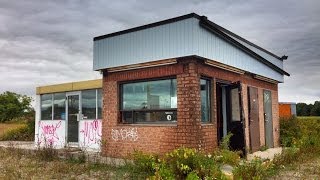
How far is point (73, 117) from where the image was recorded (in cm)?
1619

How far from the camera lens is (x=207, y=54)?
10523mm

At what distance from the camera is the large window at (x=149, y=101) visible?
35.9ft

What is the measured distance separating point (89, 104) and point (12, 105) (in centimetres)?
5043

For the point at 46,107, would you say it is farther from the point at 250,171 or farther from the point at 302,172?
the point at 250,171

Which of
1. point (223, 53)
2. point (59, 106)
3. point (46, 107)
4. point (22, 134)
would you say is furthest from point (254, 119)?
point (22, 134)

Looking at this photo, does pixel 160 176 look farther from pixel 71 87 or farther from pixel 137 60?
pixel 71 87

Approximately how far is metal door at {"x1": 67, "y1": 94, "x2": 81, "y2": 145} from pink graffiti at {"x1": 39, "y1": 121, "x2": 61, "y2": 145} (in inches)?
31.4

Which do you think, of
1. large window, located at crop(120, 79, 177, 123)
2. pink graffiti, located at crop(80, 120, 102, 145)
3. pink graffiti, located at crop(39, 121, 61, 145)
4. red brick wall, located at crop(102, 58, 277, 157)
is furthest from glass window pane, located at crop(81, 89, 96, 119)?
large window, located at crop(120, 79, 177, 123)

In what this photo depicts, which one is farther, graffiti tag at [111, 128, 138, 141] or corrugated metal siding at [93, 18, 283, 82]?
graffiti tag at [111, 128, 138, 141]

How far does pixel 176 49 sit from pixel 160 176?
4630 millimetres

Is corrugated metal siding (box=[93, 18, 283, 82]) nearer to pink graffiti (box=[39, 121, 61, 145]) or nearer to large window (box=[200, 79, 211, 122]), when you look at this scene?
large window (box=[200, 79, 211, 122])

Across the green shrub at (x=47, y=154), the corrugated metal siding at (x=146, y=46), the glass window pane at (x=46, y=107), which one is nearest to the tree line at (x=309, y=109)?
the glass window pane at (x=46, y=107)

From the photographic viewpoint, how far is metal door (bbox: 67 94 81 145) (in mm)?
15992

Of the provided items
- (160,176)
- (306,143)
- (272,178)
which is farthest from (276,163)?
(160,176)
